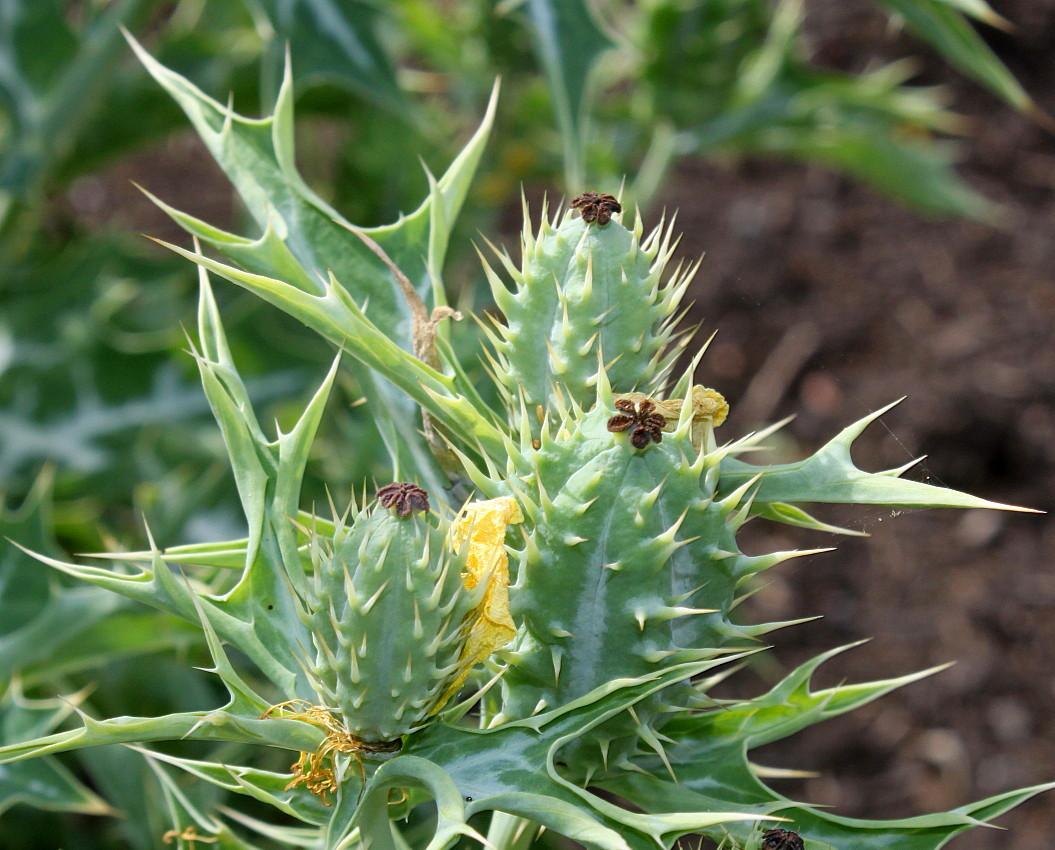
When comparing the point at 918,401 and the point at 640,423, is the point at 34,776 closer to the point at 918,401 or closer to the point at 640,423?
the point at 640,423

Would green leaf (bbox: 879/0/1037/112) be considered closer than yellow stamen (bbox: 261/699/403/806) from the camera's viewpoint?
No

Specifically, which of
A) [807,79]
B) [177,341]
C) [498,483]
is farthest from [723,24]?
[498,483]

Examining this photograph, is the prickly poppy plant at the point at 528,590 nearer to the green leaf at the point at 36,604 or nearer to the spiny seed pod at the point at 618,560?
the spiny seed pod at the point at 618,560

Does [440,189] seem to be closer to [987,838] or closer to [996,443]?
[987,838]

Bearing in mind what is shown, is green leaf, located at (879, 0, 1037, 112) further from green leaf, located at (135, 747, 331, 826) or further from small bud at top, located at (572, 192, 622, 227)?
green leaf, located at (135, 747, 331, 826)

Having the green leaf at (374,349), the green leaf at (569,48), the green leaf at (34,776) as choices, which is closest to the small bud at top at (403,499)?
the green leaf at (374,349)

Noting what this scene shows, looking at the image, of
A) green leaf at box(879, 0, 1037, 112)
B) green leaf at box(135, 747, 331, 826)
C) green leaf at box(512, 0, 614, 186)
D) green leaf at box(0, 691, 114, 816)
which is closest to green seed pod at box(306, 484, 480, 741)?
green leaf at box(135, 747, 331, 826)

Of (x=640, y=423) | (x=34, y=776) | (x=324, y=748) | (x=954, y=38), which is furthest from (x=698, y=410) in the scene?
(x=954, y=38)
